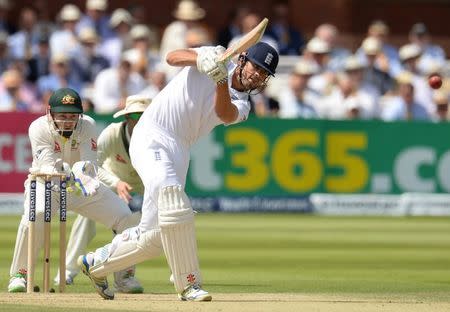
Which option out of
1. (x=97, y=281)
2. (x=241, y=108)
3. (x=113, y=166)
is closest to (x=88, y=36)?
(x=113, y=166)

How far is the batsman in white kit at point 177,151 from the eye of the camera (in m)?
7.37

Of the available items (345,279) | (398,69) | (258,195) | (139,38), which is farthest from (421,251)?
(398,69)

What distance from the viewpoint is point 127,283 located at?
341 inches

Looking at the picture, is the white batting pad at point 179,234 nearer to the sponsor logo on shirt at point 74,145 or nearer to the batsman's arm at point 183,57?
the batsman's arm at point 183,57

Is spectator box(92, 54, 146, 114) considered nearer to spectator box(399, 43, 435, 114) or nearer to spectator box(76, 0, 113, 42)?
spectator box(76, 0, 113, 42)

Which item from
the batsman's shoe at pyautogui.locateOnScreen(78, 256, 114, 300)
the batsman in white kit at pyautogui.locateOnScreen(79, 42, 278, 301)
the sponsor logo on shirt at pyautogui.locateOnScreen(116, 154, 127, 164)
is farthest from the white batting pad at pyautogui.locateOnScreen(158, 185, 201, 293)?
the sponsor logo on shirt at pyautogui.locateOnScreen(116, 154, 127, 164)

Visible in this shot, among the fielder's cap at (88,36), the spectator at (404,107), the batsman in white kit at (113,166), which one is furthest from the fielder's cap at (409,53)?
the batsman in white kit at (113,166)

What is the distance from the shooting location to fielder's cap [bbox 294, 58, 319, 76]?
686 inches

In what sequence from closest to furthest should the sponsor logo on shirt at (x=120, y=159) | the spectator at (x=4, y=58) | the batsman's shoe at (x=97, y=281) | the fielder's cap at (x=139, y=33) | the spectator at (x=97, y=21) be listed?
the batsman's shoe at (x=97, y=281)
the sponsor logo on shirt at (x=120, y=159)
the spectator at (x=4, y=58)
the fielder's cap at (x=139, y=33)
the spectator at (x=97, y=21)

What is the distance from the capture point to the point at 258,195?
1667 centimetres

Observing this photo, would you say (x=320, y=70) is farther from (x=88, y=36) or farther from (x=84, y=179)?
(x=84, y=179)

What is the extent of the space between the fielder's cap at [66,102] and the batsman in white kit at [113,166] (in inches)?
34.7

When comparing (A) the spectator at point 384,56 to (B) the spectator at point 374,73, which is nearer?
(B) the spectator at point 374,73

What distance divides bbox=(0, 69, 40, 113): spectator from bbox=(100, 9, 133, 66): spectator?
1480 mm
